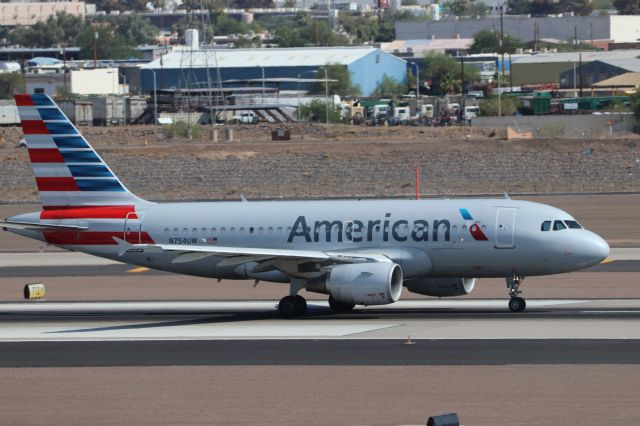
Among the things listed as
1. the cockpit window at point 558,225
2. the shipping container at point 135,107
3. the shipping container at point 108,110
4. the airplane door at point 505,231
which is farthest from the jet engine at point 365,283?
the shipping container at point 135,107

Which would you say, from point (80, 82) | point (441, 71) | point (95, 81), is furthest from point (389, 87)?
point (80, 82)

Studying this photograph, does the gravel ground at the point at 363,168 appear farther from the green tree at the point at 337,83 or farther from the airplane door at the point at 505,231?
the green tree at the point at 337,83

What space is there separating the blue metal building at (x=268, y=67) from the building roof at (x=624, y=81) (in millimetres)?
34094

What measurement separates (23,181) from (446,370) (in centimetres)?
7139

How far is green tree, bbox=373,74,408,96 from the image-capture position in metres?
175

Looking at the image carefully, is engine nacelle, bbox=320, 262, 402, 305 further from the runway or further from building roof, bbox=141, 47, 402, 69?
building roof, bbox=141, 47, 402, 69

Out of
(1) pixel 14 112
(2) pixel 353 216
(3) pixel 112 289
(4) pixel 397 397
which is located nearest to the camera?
(4) pixel 397 397

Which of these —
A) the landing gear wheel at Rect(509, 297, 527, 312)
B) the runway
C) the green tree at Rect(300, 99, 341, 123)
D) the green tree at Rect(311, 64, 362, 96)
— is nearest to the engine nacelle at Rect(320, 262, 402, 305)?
the runway

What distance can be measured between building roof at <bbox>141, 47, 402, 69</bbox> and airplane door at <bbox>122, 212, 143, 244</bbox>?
422ft

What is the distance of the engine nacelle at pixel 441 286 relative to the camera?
3938cm

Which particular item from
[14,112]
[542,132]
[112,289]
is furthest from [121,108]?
[112,289]

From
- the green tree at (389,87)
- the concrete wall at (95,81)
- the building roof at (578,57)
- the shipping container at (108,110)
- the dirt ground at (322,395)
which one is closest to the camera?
the dirt ground at (322,395)

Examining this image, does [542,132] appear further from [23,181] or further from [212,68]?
[212,68]

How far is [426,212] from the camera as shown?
38844 millimetres
